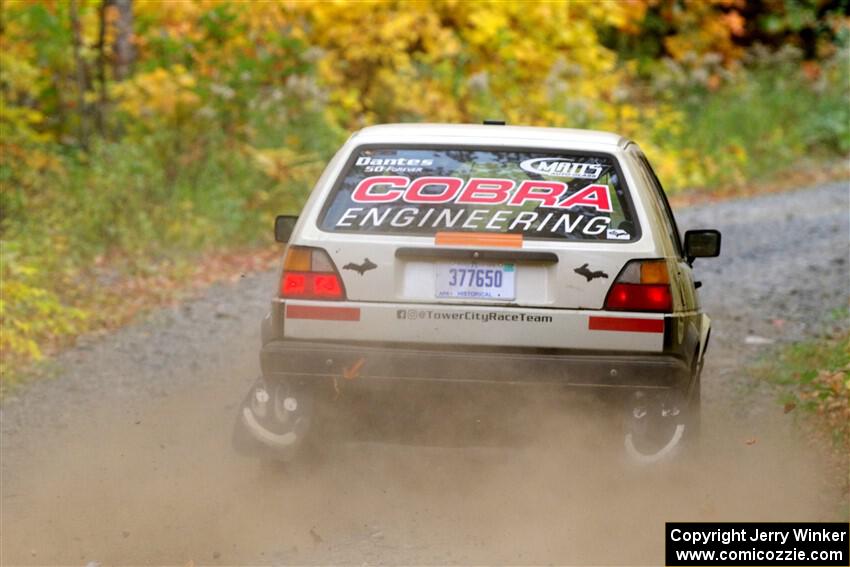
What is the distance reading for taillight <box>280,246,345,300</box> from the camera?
18.1ft

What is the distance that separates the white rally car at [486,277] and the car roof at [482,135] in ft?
0.13

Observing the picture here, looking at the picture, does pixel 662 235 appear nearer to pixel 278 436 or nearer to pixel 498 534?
pixel 498 534

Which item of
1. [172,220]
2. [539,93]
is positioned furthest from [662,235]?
[539,93]

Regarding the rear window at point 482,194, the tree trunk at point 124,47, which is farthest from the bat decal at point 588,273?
the tree trunk at point 124,47

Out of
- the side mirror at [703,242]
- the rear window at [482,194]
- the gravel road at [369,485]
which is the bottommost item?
the gravel road at [369,485]

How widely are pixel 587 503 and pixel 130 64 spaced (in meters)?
10.9

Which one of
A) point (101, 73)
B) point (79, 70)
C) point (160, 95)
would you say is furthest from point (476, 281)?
point (101, 73)

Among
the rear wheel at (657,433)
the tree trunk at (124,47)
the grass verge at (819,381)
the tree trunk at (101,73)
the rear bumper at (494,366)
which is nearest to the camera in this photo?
the rear bumper at (494,366)

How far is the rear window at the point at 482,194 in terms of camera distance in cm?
552

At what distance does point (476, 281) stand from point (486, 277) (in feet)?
0.15

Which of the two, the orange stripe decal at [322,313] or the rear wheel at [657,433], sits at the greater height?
the orange stripe decal at [322,313]

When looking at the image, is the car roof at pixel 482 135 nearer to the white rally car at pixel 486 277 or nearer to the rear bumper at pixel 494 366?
the white rally car at pixel 486 277

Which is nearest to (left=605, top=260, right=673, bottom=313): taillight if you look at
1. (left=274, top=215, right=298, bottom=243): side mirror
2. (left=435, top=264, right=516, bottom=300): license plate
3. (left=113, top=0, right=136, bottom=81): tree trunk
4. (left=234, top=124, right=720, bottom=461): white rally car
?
(left=234, top=124, right=720, bottom=461): white rally car

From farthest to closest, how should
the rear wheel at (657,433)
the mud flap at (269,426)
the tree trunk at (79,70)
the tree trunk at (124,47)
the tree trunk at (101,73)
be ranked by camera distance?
the tree trunk at (124,47), the tree trunk at (101,73), the tree trunk at (79,70), the mud flap at (269,426), the rear wheel at (657,433)
